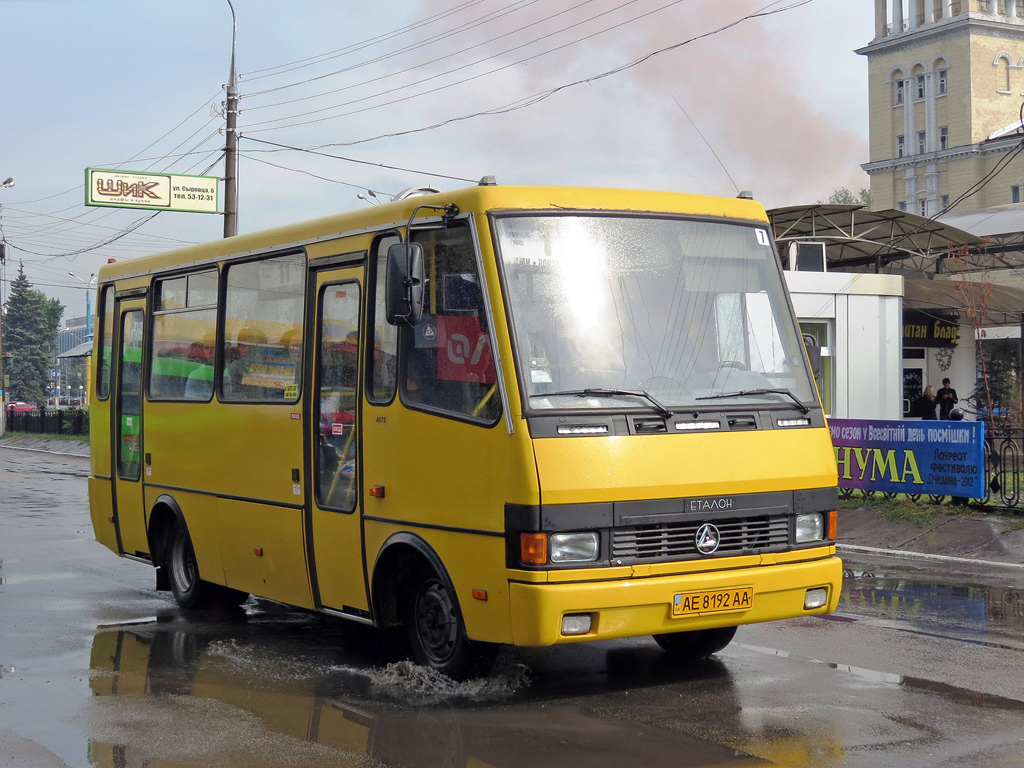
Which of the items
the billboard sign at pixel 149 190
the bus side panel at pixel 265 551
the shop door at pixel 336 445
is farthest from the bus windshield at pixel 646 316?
the billboard sign at pixel 149 190

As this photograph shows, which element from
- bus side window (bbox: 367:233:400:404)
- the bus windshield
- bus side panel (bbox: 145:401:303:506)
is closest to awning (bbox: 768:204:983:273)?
bus side panel (bbox: 145:401:303:506)

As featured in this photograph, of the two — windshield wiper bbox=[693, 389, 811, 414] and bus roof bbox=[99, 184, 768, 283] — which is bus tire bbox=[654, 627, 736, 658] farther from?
bus roof bbox=[99, 184, 768, 283]

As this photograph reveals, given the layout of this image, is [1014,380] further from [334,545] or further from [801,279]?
[334,545]

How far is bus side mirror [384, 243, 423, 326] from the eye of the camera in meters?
6.79

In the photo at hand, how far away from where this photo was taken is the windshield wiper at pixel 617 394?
6.55 m

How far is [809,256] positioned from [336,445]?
16.7 metres

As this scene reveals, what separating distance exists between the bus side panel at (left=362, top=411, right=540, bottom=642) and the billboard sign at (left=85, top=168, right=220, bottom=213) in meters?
32.1

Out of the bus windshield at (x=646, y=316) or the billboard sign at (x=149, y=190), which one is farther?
the billboard sign at (x=149, y=190)

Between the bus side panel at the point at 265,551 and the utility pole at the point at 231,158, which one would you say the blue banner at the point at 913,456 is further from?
the utility pole at the point at 231,158

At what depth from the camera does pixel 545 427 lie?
20.9 ft

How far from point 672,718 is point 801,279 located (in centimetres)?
1587

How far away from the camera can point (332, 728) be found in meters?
6.44

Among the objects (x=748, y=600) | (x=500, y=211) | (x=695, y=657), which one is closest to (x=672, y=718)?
(x=748, y=600)

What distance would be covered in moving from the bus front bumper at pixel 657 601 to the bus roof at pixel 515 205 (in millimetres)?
2077
